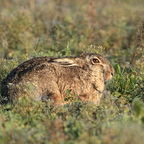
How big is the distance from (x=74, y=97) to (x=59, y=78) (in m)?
0.45

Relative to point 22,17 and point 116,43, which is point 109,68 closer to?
point 116,43

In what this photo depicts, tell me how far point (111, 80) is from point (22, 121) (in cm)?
217

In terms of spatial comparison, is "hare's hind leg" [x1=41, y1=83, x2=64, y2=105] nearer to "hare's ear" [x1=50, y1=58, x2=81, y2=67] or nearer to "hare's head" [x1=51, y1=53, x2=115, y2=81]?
"hare's ear" [x1=50, y1=58, x2=81, y2=67]

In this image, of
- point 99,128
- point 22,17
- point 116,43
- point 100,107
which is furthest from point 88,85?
point 22,17

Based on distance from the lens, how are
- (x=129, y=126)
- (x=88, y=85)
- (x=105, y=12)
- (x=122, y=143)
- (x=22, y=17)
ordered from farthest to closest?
(x=105, y=12) < (x=22, y=17) < (x=88, y=85) < (x=129, y=126) < (x=122, y=143)

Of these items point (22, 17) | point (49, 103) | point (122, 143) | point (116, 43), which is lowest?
point (122, 143)

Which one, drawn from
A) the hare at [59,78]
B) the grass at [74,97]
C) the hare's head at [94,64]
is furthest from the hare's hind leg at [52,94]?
the hare's head at [94,64]

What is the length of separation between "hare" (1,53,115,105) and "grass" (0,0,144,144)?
0.84 feet

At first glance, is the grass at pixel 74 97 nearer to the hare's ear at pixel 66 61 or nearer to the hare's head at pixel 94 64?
the hare's head at pixel 94 64

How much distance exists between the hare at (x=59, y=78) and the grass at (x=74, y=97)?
10.0 inches

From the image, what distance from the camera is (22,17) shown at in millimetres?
8781

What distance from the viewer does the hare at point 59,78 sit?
15.5ft

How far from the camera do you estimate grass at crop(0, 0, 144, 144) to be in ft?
11.0

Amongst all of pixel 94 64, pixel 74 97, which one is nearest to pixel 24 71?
pixel 74 97
